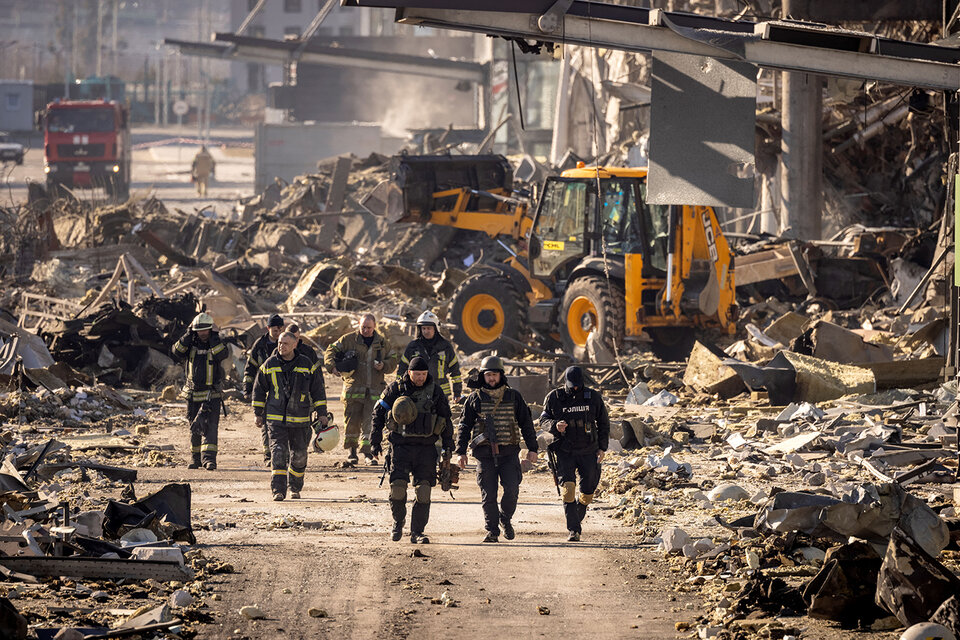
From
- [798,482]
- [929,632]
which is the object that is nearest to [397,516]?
[798,482]

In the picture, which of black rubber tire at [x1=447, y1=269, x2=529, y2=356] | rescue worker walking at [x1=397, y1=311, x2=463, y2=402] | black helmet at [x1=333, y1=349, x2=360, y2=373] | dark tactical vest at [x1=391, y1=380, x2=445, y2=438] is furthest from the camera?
black rubber tire at [x1=447, y1=269, x2=529, y2=356]

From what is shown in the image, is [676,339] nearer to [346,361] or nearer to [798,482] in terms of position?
[346,361]

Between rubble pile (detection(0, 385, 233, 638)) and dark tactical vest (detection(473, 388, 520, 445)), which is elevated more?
dark tactical vest (detection(473, 388, 520, 445))

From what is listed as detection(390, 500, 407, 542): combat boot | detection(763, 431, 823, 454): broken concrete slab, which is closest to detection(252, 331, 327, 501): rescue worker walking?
detection(390, 500, 407, 542): combat boot

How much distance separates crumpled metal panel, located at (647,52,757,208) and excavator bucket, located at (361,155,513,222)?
1031 centimetres

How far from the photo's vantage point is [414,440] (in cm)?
1041

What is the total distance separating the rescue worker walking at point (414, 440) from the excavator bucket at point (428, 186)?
36.4 feet

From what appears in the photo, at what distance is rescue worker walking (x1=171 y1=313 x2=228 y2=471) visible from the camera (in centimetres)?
1366

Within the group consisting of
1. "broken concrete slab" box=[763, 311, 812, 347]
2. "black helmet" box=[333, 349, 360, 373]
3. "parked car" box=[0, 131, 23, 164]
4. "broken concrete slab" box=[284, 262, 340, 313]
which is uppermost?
"parked car" box=[0, 131, 23, 164]

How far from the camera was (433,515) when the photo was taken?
11.6 metres

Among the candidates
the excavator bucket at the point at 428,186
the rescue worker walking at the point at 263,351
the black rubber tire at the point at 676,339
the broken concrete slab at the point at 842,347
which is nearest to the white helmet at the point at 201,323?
the rescue worker walking at the point at 263,351

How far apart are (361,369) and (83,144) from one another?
30.5 meters

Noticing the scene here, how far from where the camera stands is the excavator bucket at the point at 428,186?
70.4 ft

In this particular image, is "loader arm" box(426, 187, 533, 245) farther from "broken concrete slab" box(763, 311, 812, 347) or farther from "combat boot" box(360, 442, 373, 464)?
"combat boot" box(360, 442, 373, 464)
